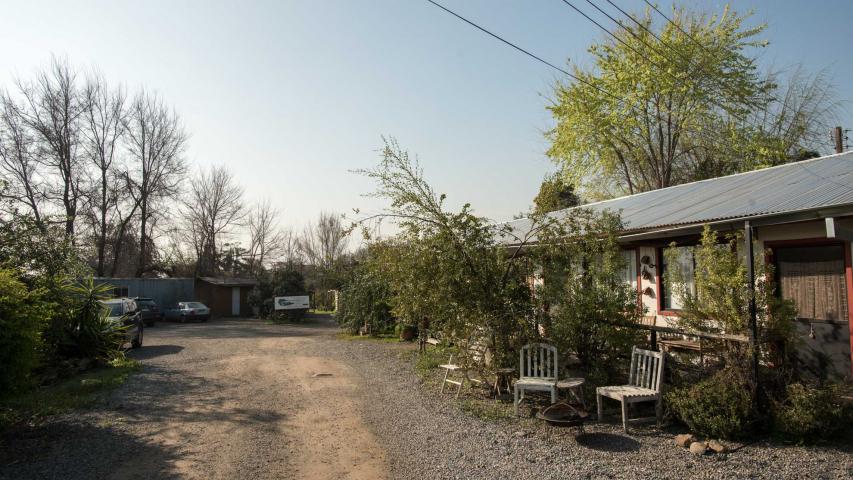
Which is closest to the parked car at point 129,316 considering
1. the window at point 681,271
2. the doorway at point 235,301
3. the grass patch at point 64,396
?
the grass patch at point 64,396

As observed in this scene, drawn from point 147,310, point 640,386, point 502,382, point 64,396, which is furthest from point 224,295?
point 640,386

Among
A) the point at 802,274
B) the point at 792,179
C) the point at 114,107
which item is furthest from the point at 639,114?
the point at 114,107

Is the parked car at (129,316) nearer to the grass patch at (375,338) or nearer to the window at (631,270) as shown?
the grass patch at (375,338)

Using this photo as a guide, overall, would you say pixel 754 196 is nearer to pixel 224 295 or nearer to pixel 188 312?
pixel 188 312

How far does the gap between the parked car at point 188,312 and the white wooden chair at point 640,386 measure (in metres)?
27.0

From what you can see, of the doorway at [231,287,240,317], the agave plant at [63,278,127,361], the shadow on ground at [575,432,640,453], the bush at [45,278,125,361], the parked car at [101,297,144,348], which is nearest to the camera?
the shadow on ground at [575,432,640,453]

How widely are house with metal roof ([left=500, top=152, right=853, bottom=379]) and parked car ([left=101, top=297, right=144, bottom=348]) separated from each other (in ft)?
40.9

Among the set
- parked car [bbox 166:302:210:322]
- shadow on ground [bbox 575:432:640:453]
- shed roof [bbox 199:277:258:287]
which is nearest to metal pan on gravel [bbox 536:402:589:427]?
shadow on ground [bbox 575:432:640:453]

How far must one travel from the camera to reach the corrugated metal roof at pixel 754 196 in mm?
7484

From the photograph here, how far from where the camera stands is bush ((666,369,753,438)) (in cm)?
575

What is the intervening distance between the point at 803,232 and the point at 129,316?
17.3 m

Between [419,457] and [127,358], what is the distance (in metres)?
10.9

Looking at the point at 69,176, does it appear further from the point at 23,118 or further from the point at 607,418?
the point at 607,418

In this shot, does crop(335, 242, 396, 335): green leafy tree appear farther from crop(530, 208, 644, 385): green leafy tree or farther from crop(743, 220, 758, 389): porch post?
crop(743, 220, 758, 389): porch post
